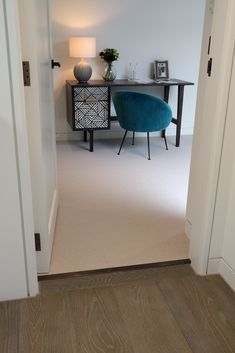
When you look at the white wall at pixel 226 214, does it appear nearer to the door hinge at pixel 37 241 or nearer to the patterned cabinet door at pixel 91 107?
the door hinge at pixel 37 241

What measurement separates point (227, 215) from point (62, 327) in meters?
0.95

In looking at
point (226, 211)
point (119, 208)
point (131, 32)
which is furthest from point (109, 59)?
point (226, 211)

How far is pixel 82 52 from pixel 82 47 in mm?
52

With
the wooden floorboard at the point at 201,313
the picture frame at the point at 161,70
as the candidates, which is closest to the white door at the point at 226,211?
the wooden floorboard at the point at 201,313

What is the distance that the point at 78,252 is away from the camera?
210 cm

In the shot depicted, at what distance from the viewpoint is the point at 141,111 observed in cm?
369

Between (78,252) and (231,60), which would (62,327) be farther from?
(231,60)

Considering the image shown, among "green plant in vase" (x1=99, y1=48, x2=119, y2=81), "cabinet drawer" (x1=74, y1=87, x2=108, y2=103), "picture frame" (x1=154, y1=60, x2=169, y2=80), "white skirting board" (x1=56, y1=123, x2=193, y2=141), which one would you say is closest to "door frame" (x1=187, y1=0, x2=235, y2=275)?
"cabinet drawer" (x1=74, y1=87, x2=108, y2=103)

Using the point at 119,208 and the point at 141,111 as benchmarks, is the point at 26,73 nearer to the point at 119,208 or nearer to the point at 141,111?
the point at 119,208

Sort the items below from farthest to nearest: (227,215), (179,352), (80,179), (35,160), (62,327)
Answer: (80,179), (227,215), (35,160), (62,327), (179,352)

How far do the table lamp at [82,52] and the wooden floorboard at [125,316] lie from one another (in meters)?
2.73

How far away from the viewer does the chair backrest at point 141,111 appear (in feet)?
11.9

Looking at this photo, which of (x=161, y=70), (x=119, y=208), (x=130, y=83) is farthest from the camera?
(x=161, y=70)

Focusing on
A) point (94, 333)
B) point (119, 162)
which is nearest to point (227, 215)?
point (94, 333)
